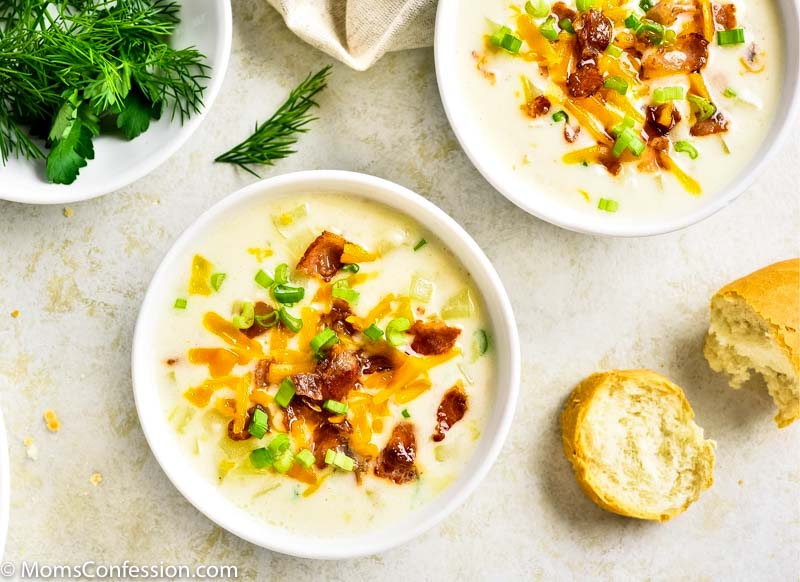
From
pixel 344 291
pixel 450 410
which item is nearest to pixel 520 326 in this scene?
pixel 450 410

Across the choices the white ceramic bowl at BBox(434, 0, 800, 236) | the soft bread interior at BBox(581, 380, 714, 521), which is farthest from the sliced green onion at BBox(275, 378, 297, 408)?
the soft bread interior at BBox(581, 380, 714, 521)

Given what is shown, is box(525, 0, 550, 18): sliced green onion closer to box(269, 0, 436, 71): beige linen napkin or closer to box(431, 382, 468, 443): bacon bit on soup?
box(269, 0, 436, 71): beige linen napkin

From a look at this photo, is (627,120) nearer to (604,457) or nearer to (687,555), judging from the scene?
(604,457)

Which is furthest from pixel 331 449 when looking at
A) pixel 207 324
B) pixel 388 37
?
pixel 388 37

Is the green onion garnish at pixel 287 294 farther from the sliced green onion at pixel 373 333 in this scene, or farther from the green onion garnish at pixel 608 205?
the green onion garnish at pixel 608 205

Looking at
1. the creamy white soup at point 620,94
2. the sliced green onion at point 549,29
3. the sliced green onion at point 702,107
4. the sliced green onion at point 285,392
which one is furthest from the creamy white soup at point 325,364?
the sliced green onion at point 702,107

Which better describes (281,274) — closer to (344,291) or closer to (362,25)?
(344,291)
